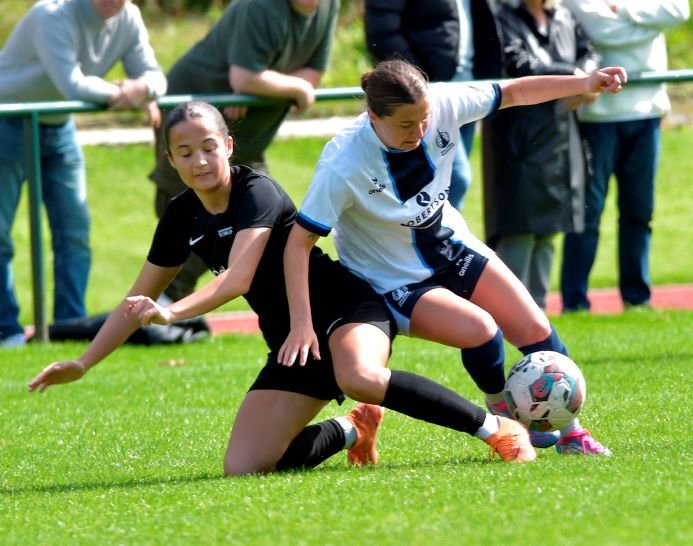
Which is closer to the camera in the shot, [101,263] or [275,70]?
[275,70]

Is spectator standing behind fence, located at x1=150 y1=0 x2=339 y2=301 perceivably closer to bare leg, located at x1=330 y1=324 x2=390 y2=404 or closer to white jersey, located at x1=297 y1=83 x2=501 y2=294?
white jersey, located at x1=297 y1=83 x2=501 y2=294

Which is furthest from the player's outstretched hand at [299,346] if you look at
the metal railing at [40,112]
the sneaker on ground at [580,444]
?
the metal railing at [40,112]

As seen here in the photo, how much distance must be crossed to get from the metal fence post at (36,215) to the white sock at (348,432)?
4.21 m

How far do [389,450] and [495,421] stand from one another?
672mm

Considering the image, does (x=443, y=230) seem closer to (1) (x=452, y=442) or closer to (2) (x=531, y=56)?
(1) (x=452, y=442)

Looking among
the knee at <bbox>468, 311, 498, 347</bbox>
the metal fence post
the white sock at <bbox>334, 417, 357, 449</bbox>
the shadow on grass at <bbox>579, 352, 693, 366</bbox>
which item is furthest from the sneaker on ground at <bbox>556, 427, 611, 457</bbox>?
the metal fence post

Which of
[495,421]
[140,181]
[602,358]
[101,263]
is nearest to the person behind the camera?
[495,421]

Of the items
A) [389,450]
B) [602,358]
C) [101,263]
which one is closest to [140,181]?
[101,263]

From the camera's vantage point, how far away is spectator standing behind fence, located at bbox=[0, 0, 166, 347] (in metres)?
8.85

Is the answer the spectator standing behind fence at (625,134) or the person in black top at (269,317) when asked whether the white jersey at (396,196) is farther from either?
the spectator standing behind fence at (625,134)

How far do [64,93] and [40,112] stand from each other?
0.64 ft

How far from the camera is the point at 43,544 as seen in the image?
13.8ft

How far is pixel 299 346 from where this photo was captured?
4996 millimetres

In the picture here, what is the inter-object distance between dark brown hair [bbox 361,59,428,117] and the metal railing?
3.51m
